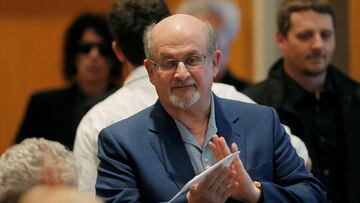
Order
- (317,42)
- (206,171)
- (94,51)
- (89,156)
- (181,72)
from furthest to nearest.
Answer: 1. (94,51)
2. (317,42)
3. (89,156)
4. (181,72)
5. (206,171)

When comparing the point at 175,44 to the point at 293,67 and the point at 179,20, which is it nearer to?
the point at 179,20

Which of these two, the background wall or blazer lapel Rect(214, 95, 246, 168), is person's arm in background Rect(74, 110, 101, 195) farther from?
the background wall

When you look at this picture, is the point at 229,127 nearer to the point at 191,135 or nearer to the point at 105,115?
the point at 191,135

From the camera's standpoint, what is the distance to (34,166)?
2338 millimetres

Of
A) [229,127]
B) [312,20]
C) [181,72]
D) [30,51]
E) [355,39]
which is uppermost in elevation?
[181,72]

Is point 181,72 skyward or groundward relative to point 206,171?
skyward

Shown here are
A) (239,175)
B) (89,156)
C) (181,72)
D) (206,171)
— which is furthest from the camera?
(89,156)

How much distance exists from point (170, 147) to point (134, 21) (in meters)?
0.84

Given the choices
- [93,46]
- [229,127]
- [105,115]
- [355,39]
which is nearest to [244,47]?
[355,39]

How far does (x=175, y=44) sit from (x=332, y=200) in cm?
155

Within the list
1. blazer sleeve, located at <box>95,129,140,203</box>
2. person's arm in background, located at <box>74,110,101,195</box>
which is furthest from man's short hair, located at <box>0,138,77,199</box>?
person's arm in background, located at <box>74,110,101,195</box>

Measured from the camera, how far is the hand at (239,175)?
2672 mm

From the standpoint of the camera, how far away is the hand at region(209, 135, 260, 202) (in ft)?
8.77

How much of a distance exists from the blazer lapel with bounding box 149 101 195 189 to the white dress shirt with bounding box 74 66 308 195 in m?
0.41
